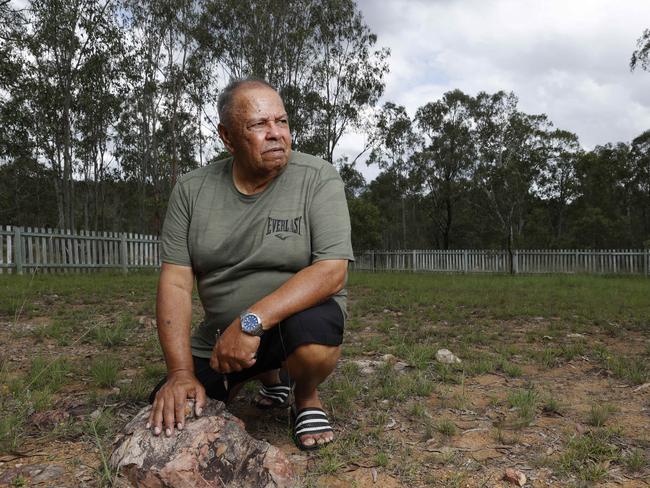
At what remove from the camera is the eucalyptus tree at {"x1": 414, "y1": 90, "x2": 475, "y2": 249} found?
1373 inches

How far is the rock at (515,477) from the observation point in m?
1.99

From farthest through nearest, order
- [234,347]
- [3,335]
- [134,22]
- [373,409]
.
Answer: [134,22]
[3,335]
[373,409]
[234,347]

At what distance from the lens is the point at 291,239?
2.16m

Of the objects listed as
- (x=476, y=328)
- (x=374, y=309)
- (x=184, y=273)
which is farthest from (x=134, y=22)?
(x=184, y=273)

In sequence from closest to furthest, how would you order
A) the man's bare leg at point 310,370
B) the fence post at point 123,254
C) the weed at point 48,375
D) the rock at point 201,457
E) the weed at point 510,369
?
the rock at point 201,457
the man's bare leg at point 310,370
the weed at point 48,375
the weed at point 510,369
the fence post at point 123,254

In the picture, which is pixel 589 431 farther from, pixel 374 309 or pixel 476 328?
pixel 374 309

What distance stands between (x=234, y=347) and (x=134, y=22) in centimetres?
2725

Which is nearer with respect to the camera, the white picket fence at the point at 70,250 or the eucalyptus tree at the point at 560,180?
the white picket fence at the point at 70,250

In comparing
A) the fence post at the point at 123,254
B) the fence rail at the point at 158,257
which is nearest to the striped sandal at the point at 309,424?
the fence rail at the point at 158,257

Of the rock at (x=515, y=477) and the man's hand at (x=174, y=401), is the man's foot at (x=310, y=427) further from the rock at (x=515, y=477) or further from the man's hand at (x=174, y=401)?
the rock at (x=515, y=477)

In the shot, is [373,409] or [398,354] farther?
[398,354]

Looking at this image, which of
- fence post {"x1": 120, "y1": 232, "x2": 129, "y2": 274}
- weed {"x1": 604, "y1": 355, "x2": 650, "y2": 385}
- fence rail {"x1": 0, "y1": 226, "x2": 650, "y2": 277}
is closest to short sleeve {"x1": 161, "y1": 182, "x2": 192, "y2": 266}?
weed {"x1": 604, "y1": 355, "x2": 650, "y2": 385}

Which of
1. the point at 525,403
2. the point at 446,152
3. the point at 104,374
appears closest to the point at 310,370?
the point at 525,403

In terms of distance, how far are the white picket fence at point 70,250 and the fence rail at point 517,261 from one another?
13697 mm
